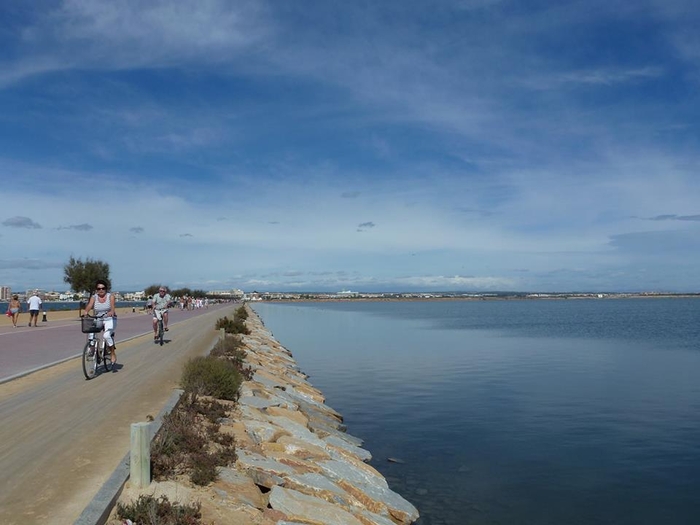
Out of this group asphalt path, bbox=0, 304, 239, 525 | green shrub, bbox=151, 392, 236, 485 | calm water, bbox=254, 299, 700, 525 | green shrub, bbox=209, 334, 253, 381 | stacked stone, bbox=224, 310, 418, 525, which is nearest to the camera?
asphalt path, bbox=0, 304, 239, 525

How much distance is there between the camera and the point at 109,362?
1519 centimetres

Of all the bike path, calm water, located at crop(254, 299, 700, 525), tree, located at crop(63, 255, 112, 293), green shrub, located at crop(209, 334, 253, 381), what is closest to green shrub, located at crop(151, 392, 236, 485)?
calm water, located at crop(254, 299, 700, 525)

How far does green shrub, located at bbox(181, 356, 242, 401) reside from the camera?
11.0m

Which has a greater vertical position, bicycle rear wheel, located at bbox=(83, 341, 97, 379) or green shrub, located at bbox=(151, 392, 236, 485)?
bicycle rear wheel, located at bbox=(83, 341, 97, 379)

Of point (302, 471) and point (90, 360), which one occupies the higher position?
Answer: point (90, 360)

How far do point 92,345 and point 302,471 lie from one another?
665cm

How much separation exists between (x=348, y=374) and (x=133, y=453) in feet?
58.0

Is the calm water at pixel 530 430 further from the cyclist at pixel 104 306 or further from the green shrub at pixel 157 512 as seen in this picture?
the cyclist at pixel 104 306

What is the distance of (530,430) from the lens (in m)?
14.1

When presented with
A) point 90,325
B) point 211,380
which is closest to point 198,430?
point 211,380

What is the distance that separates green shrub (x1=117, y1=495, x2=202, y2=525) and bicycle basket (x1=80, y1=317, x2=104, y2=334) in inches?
319

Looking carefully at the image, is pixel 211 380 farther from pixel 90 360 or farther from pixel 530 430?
pixel 530 430

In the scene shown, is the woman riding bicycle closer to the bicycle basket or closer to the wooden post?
the bicycle basket

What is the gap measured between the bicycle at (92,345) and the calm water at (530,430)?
587 centimetres
